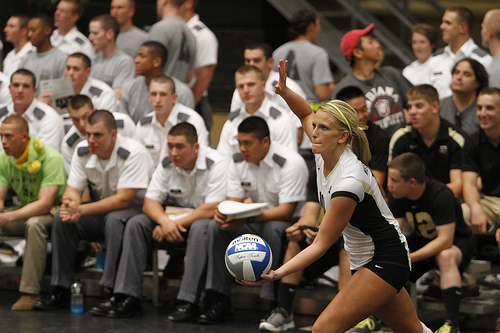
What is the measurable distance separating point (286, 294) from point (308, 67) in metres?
2.39

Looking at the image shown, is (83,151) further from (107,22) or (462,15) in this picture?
(462,15)

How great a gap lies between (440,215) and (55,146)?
3437mm

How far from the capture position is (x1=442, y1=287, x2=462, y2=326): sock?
213 inches

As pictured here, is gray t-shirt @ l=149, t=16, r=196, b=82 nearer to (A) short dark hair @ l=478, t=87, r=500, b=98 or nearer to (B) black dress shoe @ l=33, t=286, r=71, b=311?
(B) black dress shoe @ l=33, t=286, r=71, b=311

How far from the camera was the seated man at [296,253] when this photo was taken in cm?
572

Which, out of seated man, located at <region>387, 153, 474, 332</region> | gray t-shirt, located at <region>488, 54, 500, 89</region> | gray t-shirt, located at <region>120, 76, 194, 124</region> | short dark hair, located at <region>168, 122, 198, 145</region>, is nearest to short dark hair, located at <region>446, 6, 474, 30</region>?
→ gray t-shirt, located at <region>488, 54, 500, 89</region>

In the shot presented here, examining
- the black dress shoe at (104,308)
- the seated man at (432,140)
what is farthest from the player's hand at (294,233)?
the black dress shoe at (104,308)

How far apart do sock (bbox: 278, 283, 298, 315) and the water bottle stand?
1.56 m

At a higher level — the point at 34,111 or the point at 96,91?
the point at 96,91

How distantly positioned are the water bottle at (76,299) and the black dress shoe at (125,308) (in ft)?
0.98

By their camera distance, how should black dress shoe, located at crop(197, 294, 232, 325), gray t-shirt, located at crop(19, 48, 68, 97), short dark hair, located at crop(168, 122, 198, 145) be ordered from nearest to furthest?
1. black dress shoe, located at crop(197, 294, 232, 325)
2. short dark hair, located at crop(168, 122, 198, 145)
3. gray t-shirt, located at crop(19, 48, 68, 97)

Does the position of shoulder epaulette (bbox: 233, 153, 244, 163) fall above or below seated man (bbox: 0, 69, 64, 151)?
below

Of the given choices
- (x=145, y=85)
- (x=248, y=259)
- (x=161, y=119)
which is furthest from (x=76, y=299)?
(x=248, y=259)

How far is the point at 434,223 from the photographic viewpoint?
555cm
